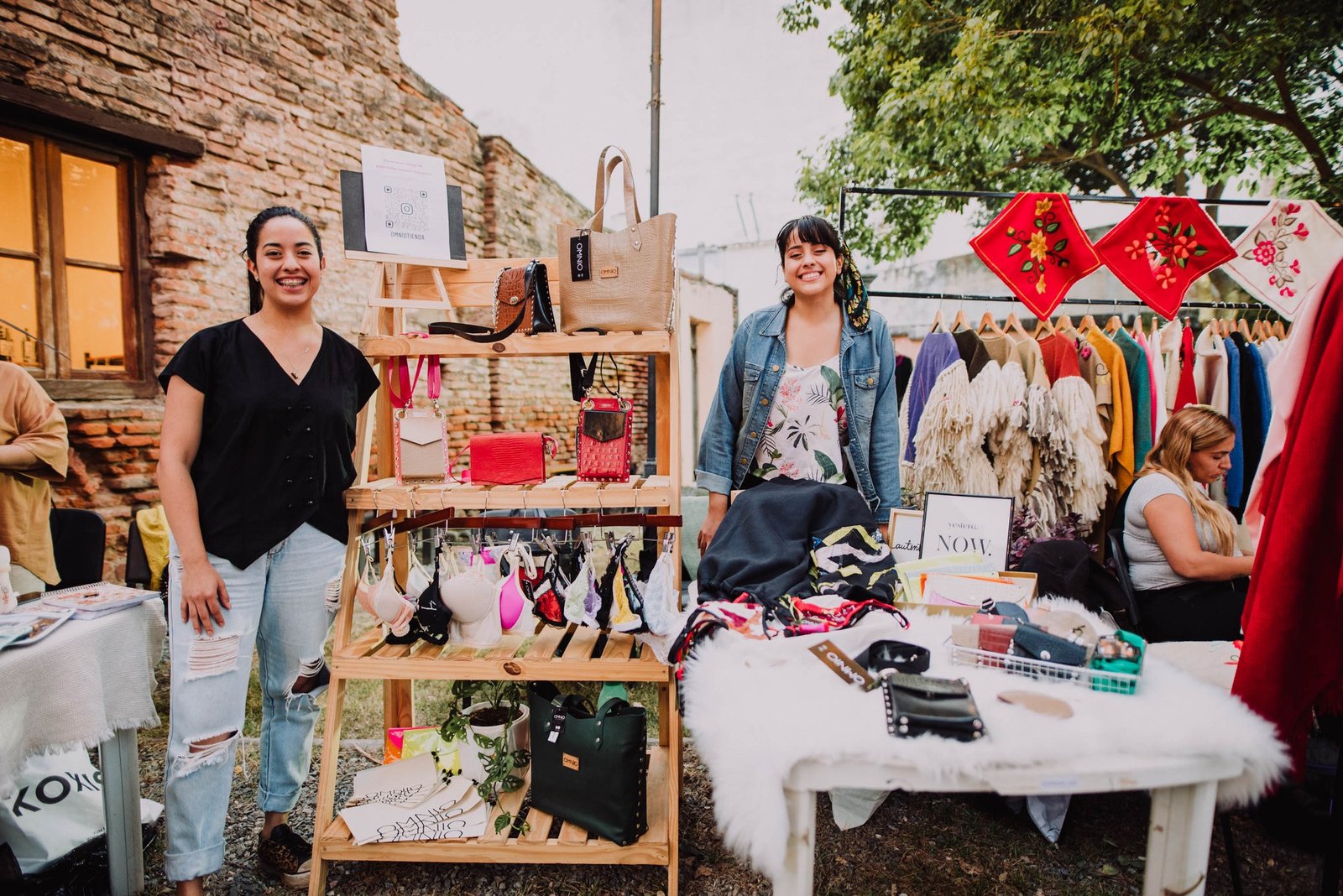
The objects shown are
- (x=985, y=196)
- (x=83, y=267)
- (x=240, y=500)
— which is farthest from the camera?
(x=83, y=267)

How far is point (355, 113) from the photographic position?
6207 millimetres

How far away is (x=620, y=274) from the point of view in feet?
7.06

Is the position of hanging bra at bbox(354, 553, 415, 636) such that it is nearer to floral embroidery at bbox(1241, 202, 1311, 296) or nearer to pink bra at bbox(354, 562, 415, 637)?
pink bra at bbox(354, 562, 415, 637)

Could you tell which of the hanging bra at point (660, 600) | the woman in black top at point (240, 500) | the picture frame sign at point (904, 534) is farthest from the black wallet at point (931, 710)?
the woman in black top at point (240, 500)

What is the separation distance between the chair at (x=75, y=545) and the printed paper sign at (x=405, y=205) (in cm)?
178

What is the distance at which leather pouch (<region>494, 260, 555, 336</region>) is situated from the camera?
222 cm

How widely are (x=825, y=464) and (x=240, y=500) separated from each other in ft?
5.98

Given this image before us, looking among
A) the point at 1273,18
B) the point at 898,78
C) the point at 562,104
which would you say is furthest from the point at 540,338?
the point at 562,104

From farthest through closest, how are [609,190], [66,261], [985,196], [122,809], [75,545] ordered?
[66,261] → [985,196] → [75,545] → [609,190] → [122,809]

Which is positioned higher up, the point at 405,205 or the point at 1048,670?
the point at 405,205

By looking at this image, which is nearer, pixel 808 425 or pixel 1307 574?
pixel 1307 574

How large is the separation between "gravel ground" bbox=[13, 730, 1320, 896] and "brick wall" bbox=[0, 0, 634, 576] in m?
3.01

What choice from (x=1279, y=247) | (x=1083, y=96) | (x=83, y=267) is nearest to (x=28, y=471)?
(x=83, y=267)

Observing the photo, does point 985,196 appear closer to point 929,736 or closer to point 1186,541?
point 1186,541
